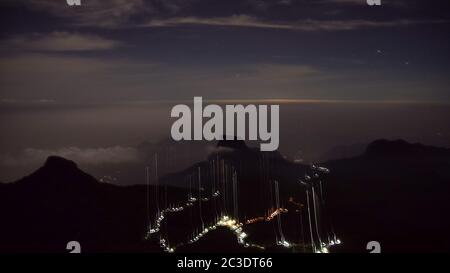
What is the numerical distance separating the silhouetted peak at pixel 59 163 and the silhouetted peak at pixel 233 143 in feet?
4.20

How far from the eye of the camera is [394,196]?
4.27m

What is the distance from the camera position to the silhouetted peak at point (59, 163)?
4.17 m

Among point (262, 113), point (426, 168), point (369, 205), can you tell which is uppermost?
point (262, 113)

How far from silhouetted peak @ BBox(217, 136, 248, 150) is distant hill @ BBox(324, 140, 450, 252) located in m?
0.77

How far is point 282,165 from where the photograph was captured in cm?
426

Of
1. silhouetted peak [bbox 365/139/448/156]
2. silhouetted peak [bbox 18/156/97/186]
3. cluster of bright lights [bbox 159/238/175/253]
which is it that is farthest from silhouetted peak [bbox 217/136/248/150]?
silhouetted peak [bbox 18/156/97/186]

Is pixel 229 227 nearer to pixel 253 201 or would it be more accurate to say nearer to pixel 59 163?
pixel 253 201

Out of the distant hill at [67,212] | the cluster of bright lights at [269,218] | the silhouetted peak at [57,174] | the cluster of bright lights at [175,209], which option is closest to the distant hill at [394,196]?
the cluster of bright lights at [269,218]

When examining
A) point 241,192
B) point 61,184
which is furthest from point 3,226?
point 241,192

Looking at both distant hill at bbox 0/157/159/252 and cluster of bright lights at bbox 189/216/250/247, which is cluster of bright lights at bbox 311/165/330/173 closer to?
cluster of bright lights at bbox 189/216/250/247

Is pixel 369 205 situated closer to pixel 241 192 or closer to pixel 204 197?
pixel 241 192

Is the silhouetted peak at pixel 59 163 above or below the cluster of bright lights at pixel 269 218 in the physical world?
above

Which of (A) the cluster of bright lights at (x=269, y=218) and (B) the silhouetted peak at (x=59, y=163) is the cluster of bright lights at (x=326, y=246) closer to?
(A) the cluster of bright lights at (x=269, y=218)
